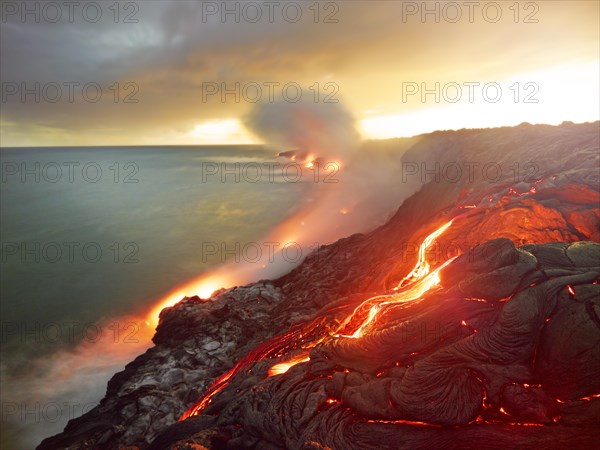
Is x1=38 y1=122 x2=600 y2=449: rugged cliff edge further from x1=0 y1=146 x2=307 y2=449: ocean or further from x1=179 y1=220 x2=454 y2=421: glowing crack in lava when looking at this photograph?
x1=0 y1=146 x2=307 y2=449: ocean

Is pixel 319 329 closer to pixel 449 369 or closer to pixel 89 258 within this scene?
pixel 449 369

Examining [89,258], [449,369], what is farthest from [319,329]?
[89,258]

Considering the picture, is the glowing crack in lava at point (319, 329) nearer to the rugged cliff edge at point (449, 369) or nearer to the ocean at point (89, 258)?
the rugged cliff edge at point (449, 369)

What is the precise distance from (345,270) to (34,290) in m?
31.8

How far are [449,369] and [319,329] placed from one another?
282 inches

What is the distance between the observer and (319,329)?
51.8 ft

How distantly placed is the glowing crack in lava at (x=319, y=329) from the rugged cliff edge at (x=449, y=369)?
0.40 meters

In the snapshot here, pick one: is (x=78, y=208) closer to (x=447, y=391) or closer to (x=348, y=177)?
(x=348, y=177)

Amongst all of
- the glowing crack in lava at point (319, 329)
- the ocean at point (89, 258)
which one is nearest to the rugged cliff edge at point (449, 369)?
the glowing crack in lava at point (319, 329)

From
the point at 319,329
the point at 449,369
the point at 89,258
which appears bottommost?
the point at 319,329

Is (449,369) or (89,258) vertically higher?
(89,258)

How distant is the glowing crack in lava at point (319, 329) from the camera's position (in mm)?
13750

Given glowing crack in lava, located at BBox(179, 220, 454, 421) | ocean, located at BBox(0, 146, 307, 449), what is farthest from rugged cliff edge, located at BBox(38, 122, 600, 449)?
ocean, located at BBox(0, 146, 307, 449)

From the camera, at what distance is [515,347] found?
9516 mm
